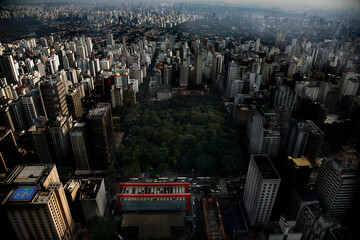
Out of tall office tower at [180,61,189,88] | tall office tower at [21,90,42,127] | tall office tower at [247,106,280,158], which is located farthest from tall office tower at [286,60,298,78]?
tall office tower at [21,90,42,127]

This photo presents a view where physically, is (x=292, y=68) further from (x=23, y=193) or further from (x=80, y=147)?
(x=23, y=193)

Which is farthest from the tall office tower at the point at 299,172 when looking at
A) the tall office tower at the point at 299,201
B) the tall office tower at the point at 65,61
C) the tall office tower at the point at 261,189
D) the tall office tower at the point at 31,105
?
the tall office tower at the point at 65,61

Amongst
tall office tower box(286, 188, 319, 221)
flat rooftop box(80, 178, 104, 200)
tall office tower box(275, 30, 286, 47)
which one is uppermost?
tall office tower box(275, 30, 286, 47)

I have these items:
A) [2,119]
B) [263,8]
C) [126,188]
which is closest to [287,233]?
[126,188]

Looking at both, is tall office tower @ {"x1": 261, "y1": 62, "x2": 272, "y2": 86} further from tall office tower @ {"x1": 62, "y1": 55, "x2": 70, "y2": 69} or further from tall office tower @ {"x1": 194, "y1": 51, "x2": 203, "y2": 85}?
tall office tower @ {"x1": 62, "y1": 55, "x2": 70, "y2": 69}

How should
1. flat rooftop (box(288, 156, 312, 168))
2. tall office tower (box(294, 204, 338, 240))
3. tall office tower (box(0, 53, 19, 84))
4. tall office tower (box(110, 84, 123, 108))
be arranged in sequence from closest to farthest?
tall office tower (box(294, 204, 338, 240)) → flat rooftop (box(288, 156, 312, 168)) → tall office tower (box(110, 84, 123, 108)) → tall office tower (box(0, 53, 19, 84))

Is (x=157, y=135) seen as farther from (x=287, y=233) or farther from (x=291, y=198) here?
(x=287, y=233)

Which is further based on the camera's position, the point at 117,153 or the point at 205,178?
the point at 117,153
